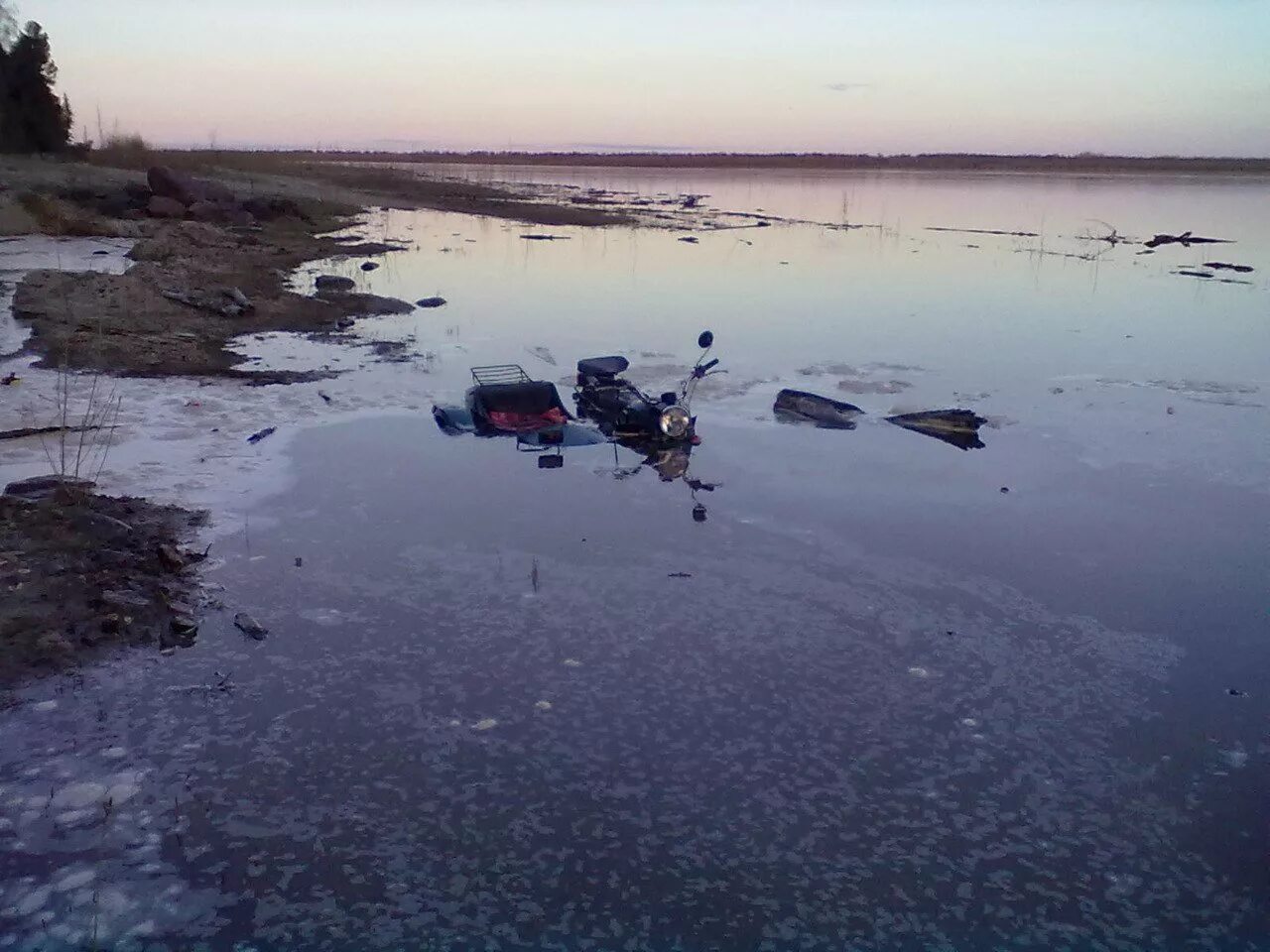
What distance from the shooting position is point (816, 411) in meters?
12.8

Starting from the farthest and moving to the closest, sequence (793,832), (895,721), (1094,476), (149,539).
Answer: (1094,476) → (149,539) → (895,721) → (793,832)

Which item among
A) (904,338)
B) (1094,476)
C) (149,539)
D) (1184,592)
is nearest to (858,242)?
(904,338)

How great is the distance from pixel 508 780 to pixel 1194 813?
3656mm

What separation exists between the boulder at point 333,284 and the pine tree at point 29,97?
25858 millimetres

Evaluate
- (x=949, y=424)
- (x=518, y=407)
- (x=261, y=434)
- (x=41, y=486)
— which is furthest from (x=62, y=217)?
(x=949, y=424)

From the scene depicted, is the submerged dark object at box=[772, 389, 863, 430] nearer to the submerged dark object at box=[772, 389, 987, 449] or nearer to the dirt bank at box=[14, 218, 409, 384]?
the submerged dark object at box=[772, 389, 987, 449]

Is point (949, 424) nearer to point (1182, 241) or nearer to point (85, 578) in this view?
point (85, 578)

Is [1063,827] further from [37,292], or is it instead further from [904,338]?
[37,292]

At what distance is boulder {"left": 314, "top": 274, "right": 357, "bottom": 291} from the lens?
2134 cm

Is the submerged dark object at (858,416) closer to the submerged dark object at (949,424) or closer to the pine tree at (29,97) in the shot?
the submerged dark object at (949,424)

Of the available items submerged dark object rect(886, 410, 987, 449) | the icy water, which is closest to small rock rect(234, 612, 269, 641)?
the icy water

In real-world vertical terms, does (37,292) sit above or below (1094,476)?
above

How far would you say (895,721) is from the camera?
595 cm

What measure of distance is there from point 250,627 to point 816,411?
26.5 ft
